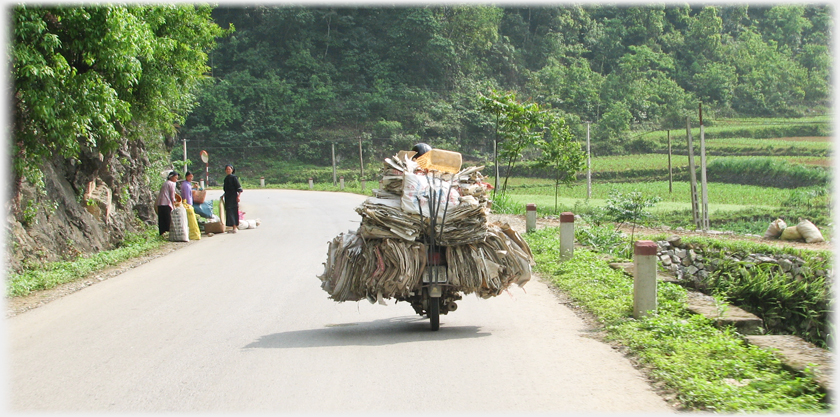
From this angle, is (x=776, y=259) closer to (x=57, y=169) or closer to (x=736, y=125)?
(x=57, y=169)

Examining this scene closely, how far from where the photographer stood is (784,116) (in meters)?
75.0

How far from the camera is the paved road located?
5.16m

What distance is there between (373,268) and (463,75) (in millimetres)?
70447

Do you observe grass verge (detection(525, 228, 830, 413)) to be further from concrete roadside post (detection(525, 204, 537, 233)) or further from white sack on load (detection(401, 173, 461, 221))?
concrete roadside post (detection(525, 204, 537, 233))

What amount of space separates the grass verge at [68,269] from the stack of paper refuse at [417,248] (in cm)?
554

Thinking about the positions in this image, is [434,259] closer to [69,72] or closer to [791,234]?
[69,72]

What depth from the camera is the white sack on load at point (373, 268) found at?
737 centimetres

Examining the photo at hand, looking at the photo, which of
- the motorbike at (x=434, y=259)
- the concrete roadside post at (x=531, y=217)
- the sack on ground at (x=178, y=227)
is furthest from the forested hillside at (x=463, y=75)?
the motorbike at (x=434, y=259)

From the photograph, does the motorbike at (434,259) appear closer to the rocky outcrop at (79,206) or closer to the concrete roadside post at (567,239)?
the concrete roadside post at (567,239)

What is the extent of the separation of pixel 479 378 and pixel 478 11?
74.9 metres

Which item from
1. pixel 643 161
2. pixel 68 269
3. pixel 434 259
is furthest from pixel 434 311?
pixel 643 161

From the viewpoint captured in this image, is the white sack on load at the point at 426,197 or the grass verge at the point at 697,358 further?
the white sack on load at the point at 426,197

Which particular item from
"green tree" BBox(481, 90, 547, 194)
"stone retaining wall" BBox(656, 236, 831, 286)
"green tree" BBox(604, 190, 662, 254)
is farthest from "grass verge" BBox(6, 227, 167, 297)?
"green tree" BBox(481, 90, 547, 194)

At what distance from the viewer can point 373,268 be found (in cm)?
745
